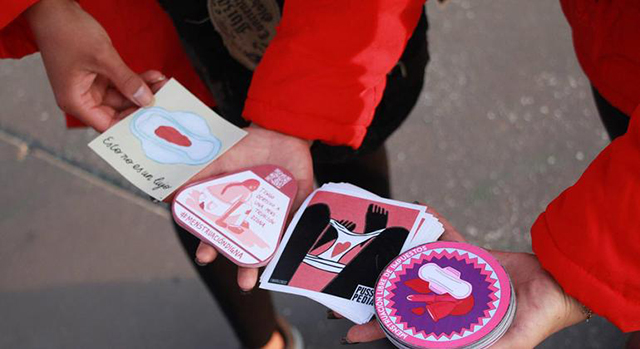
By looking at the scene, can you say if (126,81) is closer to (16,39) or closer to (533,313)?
(16,39)

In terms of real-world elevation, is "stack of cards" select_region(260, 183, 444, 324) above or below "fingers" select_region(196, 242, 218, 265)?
below

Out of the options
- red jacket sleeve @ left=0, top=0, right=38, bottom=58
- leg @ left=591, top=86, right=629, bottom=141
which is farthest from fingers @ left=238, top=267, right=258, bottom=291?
leg @ left=591, top=86, right=629, bottom=141

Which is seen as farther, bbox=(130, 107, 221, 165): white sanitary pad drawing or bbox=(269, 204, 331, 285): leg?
bbox=(130, 107, 221, 165): white sanitary pad drawing

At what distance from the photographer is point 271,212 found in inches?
56.0

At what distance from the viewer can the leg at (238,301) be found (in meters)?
1.68

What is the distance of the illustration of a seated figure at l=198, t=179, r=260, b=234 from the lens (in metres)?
1.39

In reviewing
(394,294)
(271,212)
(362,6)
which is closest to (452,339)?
(394,294)

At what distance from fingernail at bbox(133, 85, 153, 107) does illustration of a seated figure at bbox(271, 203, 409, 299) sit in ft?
1.49

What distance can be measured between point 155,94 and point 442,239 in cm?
73

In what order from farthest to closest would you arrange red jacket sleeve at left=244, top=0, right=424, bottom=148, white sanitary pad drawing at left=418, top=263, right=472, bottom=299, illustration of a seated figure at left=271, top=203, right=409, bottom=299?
red jacket sleeve at left=244, top=0, right=424, bottom=148
illustration of a seated figure at left=271, top=203, right=409, bottom=299
white sanitary pad drawing at left=418, top=263, right=472, bottom=299

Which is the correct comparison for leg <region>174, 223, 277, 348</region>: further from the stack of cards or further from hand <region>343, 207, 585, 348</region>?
hand <region>343, 207, 585, 348</region>

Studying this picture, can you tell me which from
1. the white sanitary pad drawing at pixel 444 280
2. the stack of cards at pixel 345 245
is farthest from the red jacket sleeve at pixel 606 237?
the stack of cards at pixel 345 245

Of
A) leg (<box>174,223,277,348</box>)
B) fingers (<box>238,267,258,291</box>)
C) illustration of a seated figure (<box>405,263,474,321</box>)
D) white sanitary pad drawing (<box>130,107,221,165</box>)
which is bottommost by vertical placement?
leg (<box>174,223,277,348</box>)

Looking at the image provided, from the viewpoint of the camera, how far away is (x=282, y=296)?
2.21 metres
